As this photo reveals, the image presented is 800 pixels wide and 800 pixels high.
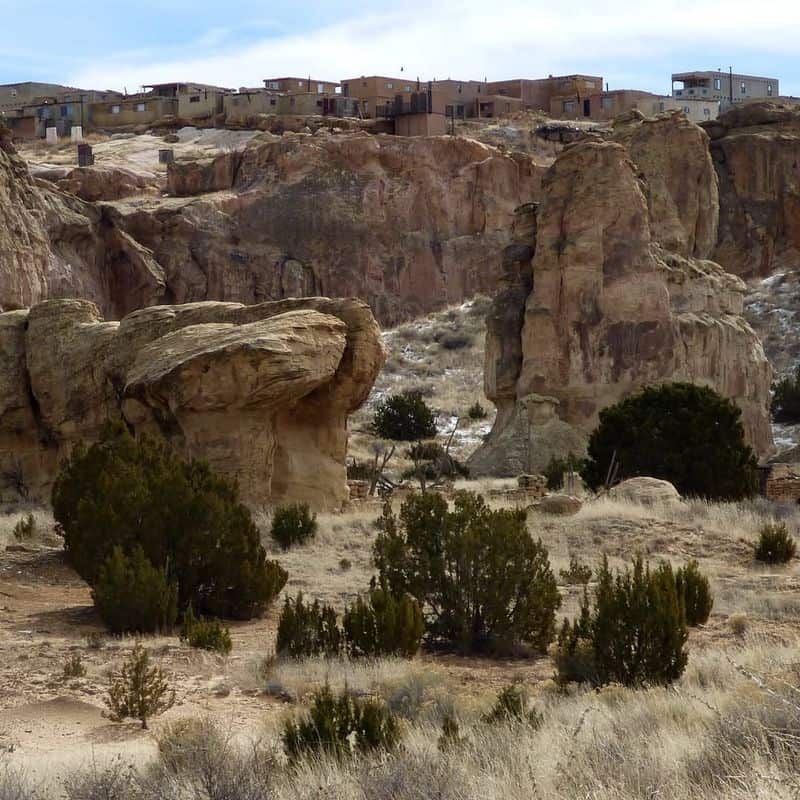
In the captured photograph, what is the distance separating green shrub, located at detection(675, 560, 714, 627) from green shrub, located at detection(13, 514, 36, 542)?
29.4ft

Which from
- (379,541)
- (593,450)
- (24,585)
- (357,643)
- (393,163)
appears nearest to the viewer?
(357,643)

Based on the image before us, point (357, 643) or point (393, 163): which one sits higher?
point (393, 163)

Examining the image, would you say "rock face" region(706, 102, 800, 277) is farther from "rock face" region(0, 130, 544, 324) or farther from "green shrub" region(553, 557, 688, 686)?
"green shrub" region(553, 557, 688, 686)

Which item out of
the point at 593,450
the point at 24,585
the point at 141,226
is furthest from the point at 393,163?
the point at 24,585

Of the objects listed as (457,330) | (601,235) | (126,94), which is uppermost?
(126,94)

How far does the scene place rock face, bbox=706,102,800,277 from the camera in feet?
187

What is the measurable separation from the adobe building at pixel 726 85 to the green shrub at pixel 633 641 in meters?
89.6

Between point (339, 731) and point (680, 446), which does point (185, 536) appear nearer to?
point (339, 731)

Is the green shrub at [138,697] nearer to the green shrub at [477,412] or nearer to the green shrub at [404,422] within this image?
the green shrub at [404,422]

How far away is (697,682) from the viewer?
10008 millimetres

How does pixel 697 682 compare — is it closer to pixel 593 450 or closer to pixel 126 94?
pixel 593 450

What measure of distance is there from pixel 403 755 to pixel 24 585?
9604mm

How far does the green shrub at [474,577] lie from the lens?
41.7 feet

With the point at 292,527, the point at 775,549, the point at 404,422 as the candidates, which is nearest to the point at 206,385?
the point at 292,527
